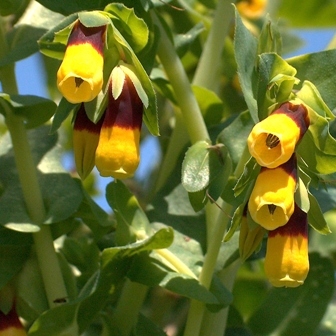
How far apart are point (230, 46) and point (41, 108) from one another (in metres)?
0.39

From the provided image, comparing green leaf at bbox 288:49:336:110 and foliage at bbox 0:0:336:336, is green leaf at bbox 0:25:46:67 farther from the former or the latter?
green leaf at bbox 288:49:336:110

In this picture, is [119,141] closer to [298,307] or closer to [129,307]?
[129,307]

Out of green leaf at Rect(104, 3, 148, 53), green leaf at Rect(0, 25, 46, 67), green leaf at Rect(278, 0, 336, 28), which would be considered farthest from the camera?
green leaf at Rect(278, 0, 336, 28)

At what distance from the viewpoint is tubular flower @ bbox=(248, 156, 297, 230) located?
A: 674mm

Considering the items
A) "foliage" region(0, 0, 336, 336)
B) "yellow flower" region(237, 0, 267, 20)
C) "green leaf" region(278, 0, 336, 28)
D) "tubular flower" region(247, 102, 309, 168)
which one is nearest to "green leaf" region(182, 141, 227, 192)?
"foliage" region(0, 0, 336, 336)

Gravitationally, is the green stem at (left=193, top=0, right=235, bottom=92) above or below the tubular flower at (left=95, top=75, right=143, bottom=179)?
below

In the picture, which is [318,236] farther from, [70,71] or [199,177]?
[70,71]

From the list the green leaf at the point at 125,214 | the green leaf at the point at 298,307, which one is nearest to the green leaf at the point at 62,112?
the green leaf at the point at 125,214

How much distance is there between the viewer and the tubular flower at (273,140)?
26.4 inches

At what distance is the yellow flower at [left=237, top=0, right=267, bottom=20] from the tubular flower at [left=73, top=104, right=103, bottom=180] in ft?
2.42

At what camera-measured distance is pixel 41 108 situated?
0.90 metres

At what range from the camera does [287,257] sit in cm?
70

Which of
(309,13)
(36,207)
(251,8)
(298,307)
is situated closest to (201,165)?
(36,207)

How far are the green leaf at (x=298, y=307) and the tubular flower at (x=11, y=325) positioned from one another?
1.17ft
